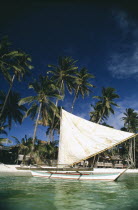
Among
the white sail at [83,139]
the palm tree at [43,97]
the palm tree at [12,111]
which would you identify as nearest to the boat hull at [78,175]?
the white sail at [83,139]

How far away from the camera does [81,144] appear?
55.4ft

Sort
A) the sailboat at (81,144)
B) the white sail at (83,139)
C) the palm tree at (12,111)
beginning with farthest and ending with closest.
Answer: the palm tree at (12,111), the white sail at (83,139), the sailboat at (81,144)

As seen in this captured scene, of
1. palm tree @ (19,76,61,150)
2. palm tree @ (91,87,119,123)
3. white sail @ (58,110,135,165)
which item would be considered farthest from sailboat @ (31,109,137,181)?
palm tree @ (91,87,119,123)

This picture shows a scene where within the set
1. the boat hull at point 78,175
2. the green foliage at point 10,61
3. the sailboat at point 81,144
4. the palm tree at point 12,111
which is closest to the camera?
the boat hull at point 78,175

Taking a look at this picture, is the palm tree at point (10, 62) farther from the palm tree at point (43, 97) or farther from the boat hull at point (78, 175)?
the boat hull at point (78, 175)

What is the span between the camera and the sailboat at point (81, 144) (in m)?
15.7

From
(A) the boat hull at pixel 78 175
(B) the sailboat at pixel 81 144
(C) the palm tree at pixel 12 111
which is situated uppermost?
(C) the palm tree at pixel 12 111

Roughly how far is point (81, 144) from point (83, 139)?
0.57 m

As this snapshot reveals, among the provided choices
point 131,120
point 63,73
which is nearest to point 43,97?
point 63,73

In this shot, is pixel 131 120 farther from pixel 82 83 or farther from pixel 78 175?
pixel 78 175

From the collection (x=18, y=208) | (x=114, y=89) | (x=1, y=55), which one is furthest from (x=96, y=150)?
(x=114, y=89)

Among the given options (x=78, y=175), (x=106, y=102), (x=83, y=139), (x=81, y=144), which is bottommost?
(x=78, y=175)

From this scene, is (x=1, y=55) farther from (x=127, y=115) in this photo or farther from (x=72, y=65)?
(x=127, y=115)

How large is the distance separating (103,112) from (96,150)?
27.2 metres
